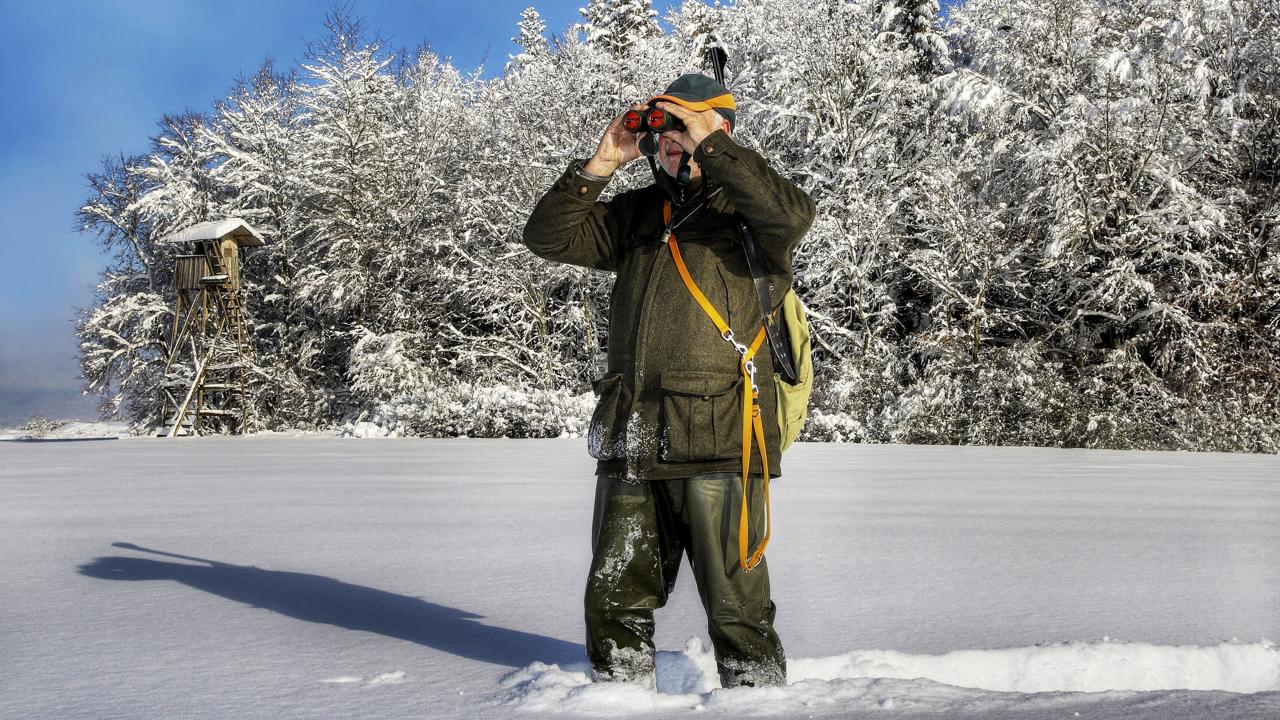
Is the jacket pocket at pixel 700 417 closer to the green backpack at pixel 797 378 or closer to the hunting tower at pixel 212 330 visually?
the green backpack at pixel 797 378

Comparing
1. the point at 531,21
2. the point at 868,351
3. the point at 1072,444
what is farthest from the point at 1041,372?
the point at 531,21

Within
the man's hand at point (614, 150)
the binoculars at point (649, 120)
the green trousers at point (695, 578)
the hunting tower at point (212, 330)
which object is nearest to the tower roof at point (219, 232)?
the hunting tower at point (212, 330)

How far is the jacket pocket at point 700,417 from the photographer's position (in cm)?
256

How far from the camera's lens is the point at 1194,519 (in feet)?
21.0

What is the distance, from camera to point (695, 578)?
2639mm

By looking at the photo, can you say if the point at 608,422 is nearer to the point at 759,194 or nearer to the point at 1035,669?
the point at 759,194

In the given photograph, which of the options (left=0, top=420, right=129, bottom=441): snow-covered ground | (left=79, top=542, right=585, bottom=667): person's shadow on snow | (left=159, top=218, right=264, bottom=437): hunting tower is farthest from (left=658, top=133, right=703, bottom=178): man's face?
(left=0, top=420, right=129, bottom=441): snow-covered ground

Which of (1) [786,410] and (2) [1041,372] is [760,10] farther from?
(1) [786,410]

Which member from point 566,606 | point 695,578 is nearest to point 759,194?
point 695,578

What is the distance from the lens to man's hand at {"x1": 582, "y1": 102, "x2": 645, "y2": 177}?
2.67 m

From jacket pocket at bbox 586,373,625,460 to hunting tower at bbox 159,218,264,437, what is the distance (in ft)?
61.7

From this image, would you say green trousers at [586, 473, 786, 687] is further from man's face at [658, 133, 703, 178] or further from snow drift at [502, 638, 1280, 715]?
man's face at [658, 133, 703, 178]

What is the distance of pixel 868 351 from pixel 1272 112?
716 cm

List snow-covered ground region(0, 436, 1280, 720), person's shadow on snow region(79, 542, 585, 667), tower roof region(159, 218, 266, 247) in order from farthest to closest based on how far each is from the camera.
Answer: tower roof region(159, 218, 266, 247) → person's shadow on snow region(79, 542, 585, 667) → snow-covered ground region(0, 436, 1280, 720)
